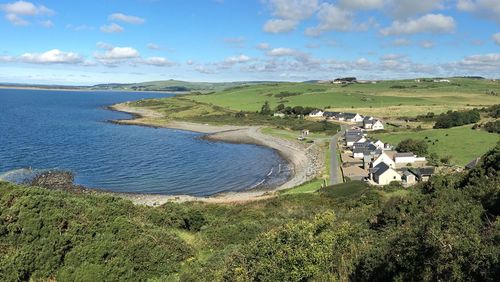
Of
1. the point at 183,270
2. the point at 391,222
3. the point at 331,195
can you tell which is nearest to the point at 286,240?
the point at 183,270

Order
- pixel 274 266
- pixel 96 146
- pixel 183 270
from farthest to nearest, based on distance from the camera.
Answer: pixel 96 146 < pixel 183 270 < pixel 274 266

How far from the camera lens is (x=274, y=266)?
11.4 metres

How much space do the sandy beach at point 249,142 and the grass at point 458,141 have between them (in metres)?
19.6

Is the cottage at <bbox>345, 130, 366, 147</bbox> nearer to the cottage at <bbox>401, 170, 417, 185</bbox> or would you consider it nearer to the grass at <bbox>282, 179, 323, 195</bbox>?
the cottage at <bbox>401, 170, 417, 185</bbox>

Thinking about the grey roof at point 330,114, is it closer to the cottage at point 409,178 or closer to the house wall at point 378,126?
the house wall at point 378,126

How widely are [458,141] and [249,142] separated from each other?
45410mm

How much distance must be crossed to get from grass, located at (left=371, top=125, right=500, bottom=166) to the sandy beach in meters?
19.6

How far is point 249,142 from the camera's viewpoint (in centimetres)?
9938

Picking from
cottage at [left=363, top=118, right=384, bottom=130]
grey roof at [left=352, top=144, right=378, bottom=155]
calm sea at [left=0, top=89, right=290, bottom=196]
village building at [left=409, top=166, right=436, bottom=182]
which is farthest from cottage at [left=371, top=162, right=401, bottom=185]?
cottage at [left=363, top=118, right=384, bottom=130]

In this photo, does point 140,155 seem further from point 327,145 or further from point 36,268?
point 36,268

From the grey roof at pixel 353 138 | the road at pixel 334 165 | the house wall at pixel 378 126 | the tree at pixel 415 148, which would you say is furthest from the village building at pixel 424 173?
the house wall at pixel 378 126

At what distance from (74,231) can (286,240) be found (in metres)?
7.52

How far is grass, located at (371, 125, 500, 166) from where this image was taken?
6531cm

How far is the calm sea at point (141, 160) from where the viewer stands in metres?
58.0
